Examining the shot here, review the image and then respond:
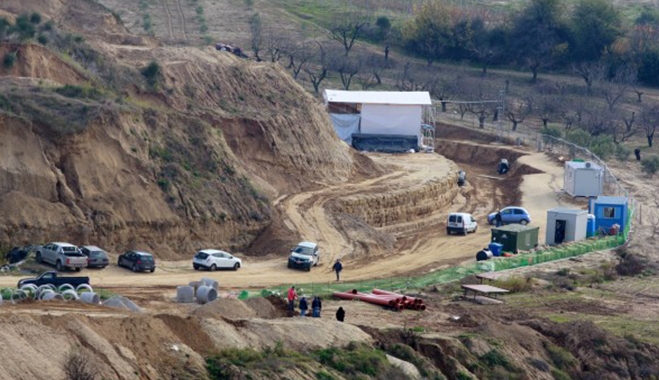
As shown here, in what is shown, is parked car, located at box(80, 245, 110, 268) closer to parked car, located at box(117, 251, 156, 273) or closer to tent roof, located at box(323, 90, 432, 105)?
parked car, located at box(117, 251, 156, 273)

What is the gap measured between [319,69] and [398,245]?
167 ft

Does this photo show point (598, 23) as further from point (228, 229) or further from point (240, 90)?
point (228, 229)

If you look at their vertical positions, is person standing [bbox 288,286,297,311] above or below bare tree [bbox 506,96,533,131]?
above

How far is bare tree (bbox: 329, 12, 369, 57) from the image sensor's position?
401 ft

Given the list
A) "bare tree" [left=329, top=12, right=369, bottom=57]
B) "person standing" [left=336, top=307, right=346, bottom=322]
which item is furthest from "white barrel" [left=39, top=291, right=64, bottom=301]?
"bare tree" [left=329, top=12, right=369, bottom=57]

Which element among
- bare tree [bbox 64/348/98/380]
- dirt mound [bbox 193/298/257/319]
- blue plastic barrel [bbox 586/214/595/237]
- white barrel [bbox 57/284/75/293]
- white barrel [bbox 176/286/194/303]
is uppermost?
bare tree [bbox 64/348/98/380]

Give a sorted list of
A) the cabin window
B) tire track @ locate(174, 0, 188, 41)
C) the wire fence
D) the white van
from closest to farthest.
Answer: the wire fence → the white van → the cabin window → tire track @ locate(174, 0, 188, 41)

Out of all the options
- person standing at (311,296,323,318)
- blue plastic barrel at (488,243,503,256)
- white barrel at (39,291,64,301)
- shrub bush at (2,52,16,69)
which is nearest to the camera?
white barrel at (39,291,64,301)

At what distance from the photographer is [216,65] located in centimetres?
7356

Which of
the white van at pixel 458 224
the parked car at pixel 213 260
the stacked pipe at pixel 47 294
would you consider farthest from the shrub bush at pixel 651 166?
the stacked pipe at pixel 47 294

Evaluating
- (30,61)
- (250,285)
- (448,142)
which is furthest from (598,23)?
(250,285)

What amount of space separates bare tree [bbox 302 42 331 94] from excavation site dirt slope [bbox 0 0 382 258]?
3100 cm

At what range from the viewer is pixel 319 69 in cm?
11269

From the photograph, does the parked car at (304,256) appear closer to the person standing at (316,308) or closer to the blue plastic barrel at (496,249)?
the blue plastic barrel at (496,249)
